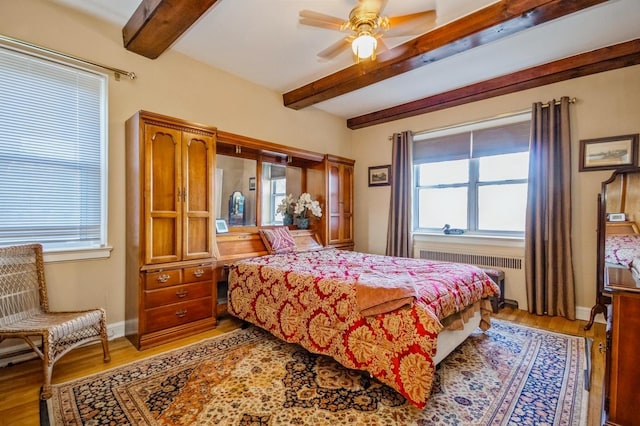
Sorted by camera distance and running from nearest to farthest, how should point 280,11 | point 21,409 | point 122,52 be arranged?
point 21,409 → point 280,11 → point 122,52

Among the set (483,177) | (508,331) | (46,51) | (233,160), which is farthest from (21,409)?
(483,177)

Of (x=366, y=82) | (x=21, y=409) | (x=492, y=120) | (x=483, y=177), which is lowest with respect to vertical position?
(x=21, y=409)

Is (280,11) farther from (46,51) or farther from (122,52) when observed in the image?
(46,51)

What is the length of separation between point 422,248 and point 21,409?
14.0 ft

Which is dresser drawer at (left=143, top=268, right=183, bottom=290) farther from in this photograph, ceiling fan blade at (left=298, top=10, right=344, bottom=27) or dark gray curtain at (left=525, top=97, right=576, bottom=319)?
dark gray curtain at (left=525, top=97, right=576, bottom=319)

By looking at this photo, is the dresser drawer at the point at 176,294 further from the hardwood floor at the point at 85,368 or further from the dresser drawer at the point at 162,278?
the hardwood floor at the point at 85,368

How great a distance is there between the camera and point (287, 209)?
13.9ft

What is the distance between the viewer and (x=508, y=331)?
9.35 feet

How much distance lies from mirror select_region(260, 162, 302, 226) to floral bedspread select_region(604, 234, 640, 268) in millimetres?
3412

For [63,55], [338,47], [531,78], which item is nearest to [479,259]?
[531,78]

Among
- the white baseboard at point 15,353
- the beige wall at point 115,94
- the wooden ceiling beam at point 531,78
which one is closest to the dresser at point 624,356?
the wooden ceiling beam at point 531,78

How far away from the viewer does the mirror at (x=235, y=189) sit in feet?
11.7

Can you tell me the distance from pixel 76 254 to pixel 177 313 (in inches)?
38.2

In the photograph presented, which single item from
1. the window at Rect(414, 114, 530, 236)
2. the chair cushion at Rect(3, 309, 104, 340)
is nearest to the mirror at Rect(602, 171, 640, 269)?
the window at Rect(414, 114, 530, 236)
